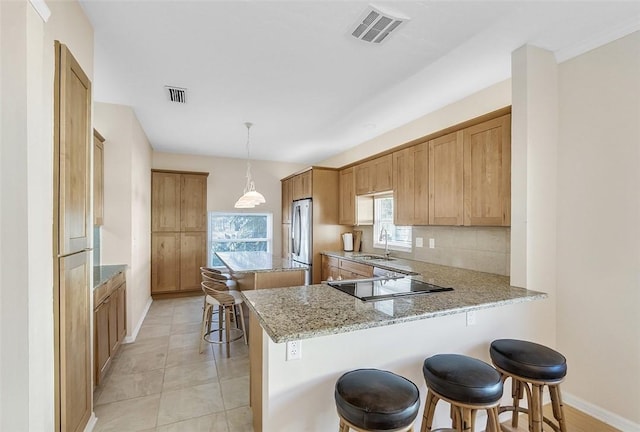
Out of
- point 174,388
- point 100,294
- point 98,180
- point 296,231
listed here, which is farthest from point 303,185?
point 174,388

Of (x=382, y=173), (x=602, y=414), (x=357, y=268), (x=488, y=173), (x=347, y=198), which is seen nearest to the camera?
(x=602, y=414)

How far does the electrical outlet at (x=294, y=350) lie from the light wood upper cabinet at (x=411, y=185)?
2.28 m

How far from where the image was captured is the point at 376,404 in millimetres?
1210

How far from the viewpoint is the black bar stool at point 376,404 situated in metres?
1.18

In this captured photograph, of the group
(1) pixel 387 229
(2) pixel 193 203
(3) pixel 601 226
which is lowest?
(1) pixel 387 229

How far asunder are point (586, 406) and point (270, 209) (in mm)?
5577

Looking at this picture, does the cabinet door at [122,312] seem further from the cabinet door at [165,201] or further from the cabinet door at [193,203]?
the cabinet door at [193,203]

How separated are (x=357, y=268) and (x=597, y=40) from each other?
304 cm

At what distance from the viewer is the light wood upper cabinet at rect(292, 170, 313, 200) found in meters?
5.08

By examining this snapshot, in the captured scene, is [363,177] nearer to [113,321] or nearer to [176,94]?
[176,94]

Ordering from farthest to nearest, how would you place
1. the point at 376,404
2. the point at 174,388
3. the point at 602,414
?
the point at 174,388
the point at 602,414
the point at 376,404

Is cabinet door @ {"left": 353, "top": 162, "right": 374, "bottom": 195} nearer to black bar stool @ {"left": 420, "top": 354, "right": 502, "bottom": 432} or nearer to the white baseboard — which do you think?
black bar stool @ {"left": 420, "top": 354, "right": 502, "bottom": 432}

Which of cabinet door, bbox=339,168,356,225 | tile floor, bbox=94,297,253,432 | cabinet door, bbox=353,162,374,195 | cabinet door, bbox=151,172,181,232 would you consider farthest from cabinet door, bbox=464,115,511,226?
cabinet door, bbox=151,172,181,232

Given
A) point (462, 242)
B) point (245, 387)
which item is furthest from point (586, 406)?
point (245, 387)
